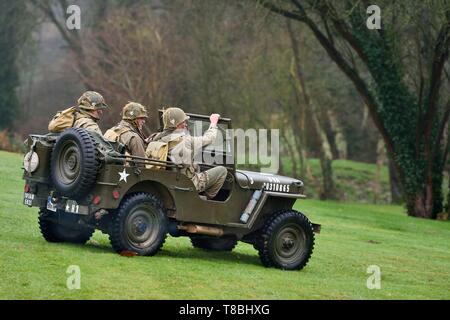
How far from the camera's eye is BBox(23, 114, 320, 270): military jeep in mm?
12805

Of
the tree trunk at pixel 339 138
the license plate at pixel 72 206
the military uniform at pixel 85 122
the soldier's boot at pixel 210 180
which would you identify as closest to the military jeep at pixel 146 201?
the license plate at pixel 72 206

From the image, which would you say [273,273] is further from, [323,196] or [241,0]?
[323,196]

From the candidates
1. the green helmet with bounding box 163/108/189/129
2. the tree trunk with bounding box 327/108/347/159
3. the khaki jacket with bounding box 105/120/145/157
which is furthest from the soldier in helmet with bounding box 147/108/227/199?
the tree trunk with bounding box 327/108/347/159

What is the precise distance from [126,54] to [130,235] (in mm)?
35957

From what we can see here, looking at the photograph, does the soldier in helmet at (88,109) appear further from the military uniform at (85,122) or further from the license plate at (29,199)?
the license plate at (29,199)

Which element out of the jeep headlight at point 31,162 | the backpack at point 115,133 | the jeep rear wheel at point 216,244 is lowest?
the jeep rear wheel at point 216,244

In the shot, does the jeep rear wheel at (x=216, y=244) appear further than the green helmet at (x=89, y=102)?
Yes

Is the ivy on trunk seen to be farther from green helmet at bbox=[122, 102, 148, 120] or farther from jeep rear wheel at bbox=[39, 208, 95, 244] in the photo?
jeep rear wheel at bbox=[39, 208, 95, 244]

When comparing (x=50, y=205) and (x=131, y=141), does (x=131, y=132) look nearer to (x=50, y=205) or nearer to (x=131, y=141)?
(x=131, y=141)

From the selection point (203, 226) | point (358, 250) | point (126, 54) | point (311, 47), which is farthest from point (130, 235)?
point (126, 54)

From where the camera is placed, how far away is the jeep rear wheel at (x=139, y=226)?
12961mm

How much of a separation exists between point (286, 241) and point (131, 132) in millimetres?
2743

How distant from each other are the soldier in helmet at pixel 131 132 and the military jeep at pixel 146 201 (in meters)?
0.55

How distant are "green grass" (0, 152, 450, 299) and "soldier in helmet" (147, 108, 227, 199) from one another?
112 cm
